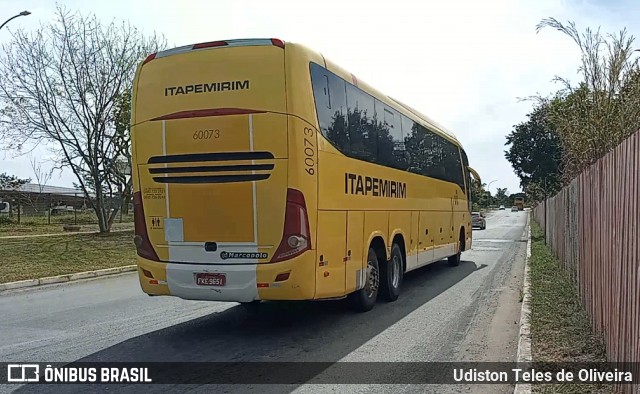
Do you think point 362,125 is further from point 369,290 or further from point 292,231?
point 292,231

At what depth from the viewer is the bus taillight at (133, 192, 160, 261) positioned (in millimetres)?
8136

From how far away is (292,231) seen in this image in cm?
748

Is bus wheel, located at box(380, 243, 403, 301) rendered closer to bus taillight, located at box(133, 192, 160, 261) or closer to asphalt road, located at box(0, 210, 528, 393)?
asphalt road, located at box(0, 210, 528, 393)

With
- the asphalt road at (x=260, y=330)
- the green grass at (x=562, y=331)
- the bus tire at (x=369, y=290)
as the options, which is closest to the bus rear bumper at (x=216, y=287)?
the asphalt road at (x=260, y=330)

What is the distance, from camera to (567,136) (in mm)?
11758

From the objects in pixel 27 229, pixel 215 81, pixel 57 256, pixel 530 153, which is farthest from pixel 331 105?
pixel 530 153

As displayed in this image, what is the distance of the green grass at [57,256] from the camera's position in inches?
610

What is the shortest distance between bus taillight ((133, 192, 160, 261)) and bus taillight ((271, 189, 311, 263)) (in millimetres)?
1830

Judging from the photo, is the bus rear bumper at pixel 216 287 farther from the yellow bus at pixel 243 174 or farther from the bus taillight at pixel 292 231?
the bus taillight at pixel 292 231

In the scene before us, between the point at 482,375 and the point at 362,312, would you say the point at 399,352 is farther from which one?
the point at 362,312

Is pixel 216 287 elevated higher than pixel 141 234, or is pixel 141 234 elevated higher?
pixel 141 234

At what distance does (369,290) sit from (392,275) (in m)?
1.01

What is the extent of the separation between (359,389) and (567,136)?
8004mm

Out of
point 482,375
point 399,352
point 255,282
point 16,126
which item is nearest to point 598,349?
point 482,375
